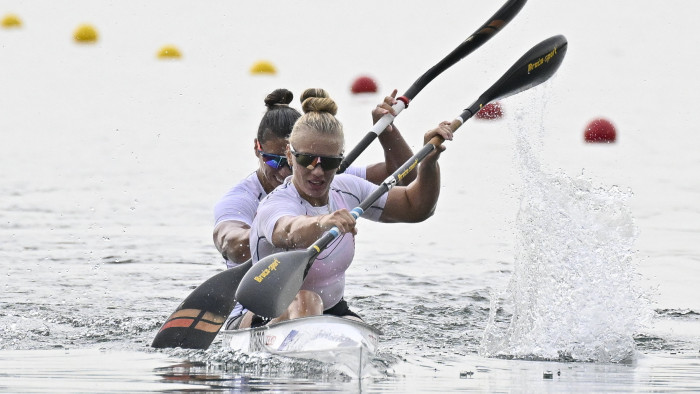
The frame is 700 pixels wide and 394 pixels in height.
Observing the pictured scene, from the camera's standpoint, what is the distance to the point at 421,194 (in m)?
6.52

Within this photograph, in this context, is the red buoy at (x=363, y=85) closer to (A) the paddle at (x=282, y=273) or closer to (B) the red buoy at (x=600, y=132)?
(B) the red buoy at (x=600, y=132)

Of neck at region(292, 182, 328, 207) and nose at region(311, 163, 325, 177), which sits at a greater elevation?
nose at region(311, 163, 325, 177)

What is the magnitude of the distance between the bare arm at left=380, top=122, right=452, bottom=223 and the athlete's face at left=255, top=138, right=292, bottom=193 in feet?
2.58

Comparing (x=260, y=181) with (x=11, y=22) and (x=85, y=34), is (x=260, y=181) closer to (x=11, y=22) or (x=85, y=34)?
(x=85, y=34)

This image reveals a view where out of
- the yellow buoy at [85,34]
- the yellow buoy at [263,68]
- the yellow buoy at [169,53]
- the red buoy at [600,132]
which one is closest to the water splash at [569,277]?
the red buoy at [600,132]

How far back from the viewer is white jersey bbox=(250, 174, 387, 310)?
604 cm

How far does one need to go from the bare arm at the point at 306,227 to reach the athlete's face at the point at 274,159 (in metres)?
1.19

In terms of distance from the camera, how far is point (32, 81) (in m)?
17.7

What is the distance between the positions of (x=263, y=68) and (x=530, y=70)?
11203 mm

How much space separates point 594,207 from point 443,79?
10.5 metres

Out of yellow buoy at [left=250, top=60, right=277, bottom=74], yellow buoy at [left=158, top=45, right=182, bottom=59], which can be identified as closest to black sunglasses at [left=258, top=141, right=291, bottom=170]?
yellow buoy at [left=250, top=60, right=277, bottom=74]

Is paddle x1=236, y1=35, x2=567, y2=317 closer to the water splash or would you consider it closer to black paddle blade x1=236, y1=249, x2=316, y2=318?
black paddle blade x1=236, y1=249, x2=316, y2=318

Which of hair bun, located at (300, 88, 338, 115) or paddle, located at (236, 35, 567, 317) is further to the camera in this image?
hair bun, located at (300, 88, 338, 115)

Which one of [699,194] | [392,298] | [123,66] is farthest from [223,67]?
[392,298]
